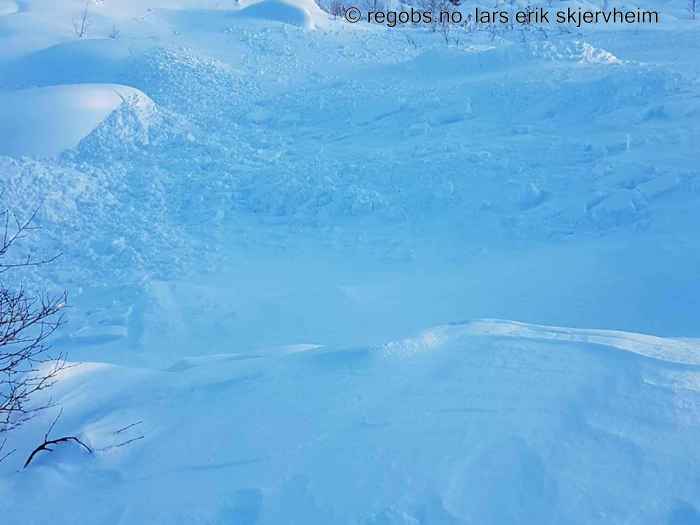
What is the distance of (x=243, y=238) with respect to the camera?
7691 millimetres

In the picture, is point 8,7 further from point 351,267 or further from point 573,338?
point 573,338

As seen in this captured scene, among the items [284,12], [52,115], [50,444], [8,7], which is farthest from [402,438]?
[8,7]

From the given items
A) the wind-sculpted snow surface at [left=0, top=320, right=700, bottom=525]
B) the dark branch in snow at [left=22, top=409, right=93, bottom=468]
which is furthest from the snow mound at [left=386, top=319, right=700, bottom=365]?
the dark branch in snow at [left=22, top=409, right=93, bottom=468]

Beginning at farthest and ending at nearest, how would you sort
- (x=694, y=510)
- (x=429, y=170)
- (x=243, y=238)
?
(x=429, y=170) < (x=243, y=238) < (x=694, y=510)

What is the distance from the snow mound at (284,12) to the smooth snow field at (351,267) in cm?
5

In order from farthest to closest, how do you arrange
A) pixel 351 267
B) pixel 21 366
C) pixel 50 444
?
pixel 351 267 → pixel 21 366 → pixel 50 444

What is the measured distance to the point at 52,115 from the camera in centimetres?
953

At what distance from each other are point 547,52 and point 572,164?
3637mm

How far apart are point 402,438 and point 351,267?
393cm

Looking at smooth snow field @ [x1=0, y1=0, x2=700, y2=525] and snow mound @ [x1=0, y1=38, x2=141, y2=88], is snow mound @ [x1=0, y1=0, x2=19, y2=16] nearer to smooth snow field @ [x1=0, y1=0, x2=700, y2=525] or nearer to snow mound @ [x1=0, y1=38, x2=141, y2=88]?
smooth snow field @ [x1=0, y1=0, x2=700, y2=525]

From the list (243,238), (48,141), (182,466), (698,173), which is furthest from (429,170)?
(182,466)

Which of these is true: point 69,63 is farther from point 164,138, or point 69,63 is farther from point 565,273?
point 565,273

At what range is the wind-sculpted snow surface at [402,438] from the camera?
2807mm

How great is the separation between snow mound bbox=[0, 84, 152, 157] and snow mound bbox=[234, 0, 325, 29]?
19.1 feet
